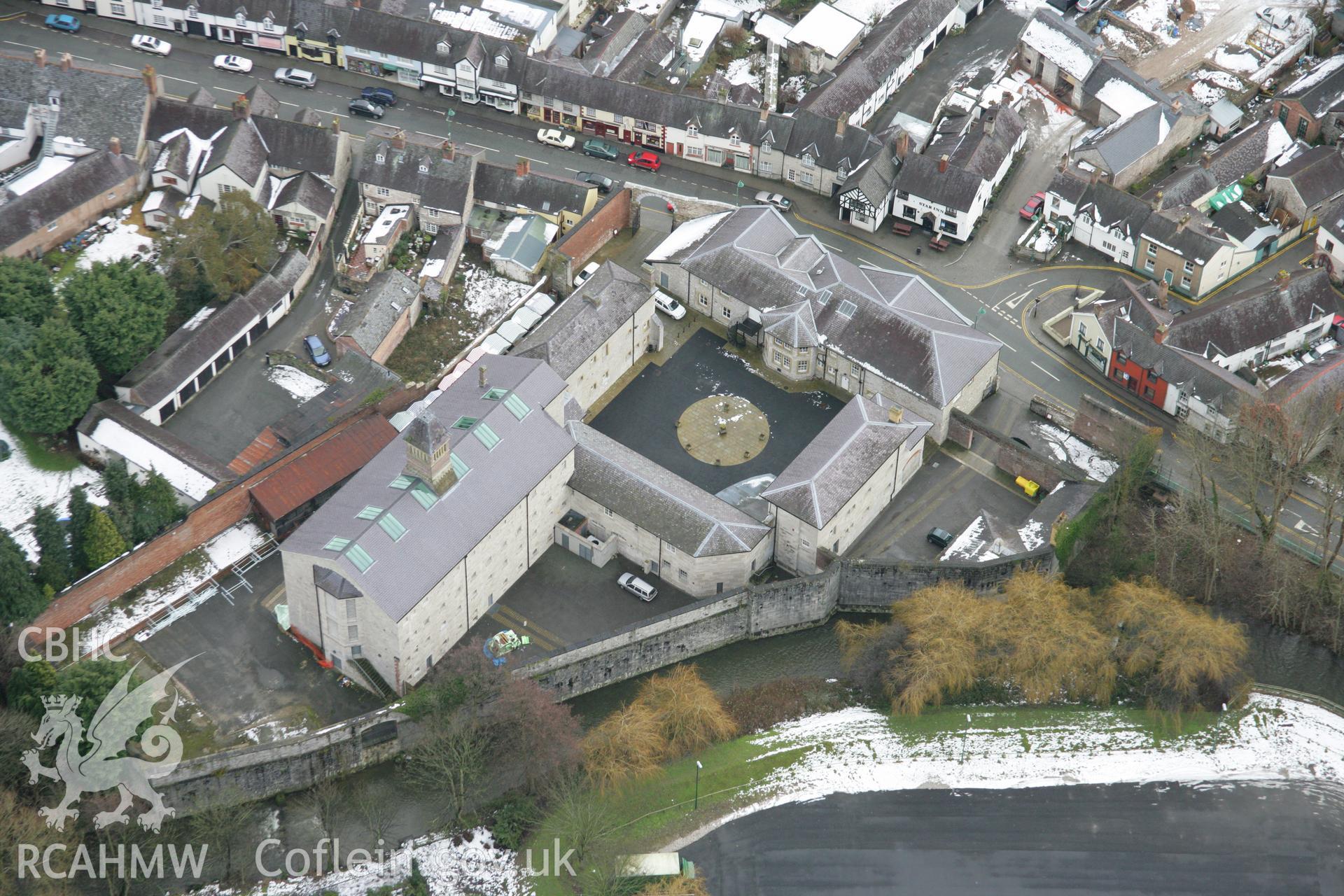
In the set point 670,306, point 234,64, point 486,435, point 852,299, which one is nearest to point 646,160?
point 670,306

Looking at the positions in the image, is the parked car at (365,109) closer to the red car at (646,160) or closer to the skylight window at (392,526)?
the red car at (646,160)

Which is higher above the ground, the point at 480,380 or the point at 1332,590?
the point at 480,380

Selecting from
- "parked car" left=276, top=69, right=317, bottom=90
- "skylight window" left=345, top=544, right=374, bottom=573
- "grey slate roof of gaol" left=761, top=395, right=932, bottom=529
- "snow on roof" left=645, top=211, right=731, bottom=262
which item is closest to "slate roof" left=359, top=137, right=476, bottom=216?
"parked car" left=276, top=69, right=317, bottom=90

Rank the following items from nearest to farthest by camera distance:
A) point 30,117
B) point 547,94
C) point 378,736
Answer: point 378,736
point 30,117
point 547,94

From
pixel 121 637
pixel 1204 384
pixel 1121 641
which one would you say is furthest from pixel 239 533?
pixel 1204 384

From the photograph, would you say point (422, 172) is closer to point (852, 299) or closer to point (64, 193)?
point (64, 193)

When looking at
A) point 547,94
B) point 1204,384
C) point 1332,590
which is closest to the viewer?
point 1332,590

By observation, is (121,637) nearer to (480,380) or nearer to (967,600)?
(480,380)

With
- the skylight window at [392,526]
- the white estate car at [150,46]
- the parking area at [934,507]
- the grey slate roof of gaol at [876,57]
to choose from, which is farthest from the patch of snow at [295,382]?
the grey slate roof of gaol at [876,57]
